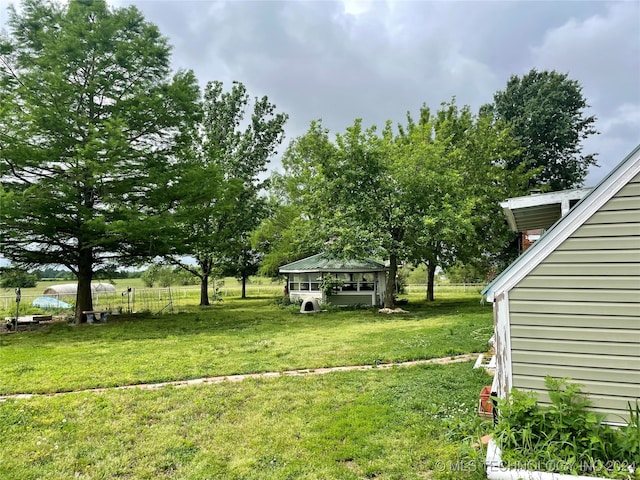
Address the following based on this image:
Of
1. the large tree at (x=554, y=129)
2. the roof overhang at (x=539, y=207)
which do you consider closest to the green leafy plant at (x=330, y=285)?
the roof overhang at (x=539, y=207)

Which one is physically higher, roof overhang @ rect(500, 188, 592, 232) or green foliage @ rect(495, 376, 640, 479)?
roof overhang @ rect(500, 188, 592, 232)

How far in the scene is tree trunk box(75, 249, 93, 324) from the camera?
14827 mm

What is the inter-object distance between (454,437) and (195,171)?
1267 cm

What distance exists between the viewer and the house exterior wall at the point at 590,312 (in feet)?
11.8

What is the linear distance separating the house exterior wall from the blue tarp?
2121 centimetres

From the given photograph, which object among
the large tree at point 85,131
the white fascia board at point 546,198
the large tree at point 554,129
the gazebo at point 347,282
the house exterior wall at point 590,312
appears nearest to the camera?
the house exterior wall at point 590,312

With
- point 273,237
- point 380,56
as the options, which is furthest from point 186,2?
point 273,237

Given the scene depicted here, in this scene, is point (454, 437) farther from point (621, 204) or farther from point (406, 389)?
point (621, 204)

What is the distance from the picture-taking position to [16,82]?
13.9m

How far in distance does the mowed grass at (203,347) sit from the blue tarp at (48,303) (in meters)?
6.44

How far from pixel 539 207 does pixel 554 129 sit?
2321cm

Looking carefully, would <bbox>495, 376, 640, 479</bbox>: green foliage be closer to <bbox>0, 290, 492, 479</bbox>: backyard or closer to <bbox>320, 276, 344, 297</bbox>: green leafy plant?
<bbox>0, 290, 492, 479</bbox>: backyard

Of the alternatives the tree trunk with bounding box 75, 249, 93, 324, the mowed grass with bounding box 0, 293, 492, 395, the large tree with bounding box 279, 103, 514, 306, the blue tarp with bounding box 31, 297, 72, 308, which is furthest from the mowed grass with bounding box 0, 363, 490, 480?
the blue tarp with bounding box 31, 297, 72, 308

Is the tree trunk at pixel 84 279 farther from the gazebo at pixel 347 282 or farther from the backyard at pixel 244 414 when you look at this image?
the gazebo at pixel 347 282
